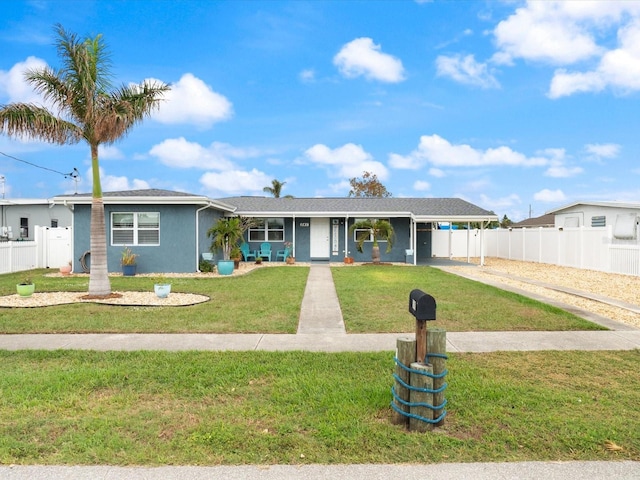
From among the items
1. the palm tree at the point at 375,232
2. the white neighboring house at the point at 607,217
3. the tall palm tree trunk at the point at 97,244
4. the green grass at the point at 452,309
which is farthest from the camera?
the palm tree at the point at 375,232

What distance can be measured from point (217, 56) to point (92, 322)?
11667mm

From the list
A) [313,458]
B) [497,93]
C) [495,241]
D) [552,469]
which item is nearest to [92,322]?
[313,458]

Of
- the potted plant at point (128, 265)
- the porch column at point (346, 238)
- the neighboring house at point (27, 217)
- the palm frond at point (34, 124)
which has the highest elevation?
the palm frond at point (34, 124)

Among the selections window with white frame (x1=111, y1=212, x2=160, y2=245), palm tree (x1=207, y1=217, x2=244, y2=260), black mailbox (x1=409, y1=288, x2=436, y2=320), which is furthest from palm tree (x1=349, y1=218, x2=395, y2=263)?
black mailbox (x1=409, y1=288, x2=436, y2=320)

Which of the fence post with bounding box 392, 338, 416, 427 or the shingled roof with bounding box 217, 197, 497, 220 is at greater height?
the shingled roof with bounding box 217, 197, 497, 220

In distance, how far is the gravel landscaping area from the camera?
851 cm

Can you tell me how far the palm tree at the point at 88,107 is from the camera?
9.57 m

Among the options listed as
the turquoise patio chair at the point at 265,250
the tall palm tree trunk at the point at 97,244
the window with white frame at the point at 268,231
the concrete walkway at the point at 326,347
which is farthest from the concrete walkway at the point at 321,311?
the window with white frame at the point at 268,231

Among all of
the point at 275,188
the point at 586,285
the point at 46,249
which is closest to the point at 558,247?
the point at 586,285

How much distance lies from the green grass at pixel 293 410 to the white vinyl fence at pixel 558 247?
12.5m

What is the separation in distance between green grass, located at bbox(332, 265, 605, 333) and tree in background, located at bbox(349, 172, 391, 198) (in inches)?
1308

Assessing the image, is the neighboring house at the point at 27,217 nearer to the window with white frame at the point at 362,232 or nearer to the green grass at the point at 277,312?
the green grass at the point at 277,312

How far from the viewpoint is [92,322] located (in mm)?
7184

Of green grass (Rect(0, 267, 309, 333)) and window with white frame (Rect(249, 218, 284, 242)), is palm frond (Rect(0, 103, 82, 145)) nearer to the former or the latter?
green grass (Rect(0, 267, 309, 333))
